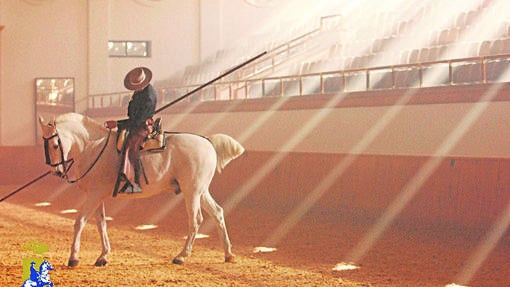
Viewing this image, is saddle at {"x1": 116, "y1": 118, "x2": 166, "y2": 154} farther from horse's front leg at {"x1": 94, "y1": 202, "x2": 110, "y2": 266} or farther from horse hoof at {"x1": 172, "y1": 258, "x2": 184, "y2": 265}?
horse hoof at {"x1": 172, "y1": 258, "x2": 184, "y2": 265}

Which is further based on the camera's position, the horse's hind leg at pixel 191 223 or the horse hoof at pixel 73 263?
the horse's hind leg at pixel 191 223

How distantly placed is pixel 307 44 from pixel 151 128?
10530mm

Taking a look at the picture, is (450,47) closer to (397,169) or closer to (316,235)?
(397,169)

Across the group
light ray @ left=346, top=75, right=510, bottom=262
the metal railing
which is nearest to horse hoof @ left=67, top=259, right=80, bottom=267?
light ray @ left=346, top=75, right=510, bottom=262

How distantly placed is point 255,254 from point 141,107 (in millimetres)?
1918

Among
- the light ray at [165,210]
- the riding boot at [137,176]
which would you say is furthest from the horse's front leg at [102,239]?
the light ray at [165,210]

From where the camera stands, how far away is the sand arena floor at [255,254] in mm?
5883

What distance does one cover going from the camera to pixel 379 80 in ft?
36.0

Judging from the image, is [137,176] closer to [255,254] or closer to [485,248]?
[255,254]

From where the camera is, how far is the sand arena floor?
5883 millimetres

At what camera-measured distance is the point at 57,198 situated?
13859 millimetres

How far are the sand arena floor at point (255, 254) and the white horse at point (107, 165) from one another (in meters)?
0.38

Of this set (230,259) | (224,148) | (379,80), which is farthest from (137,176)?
(379,80)

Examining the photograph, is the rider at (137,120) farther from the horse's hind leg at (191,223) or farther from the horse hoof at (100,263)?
the horse hoof at (100,263)
